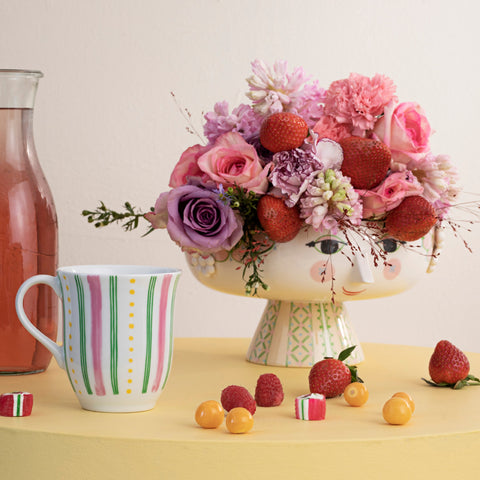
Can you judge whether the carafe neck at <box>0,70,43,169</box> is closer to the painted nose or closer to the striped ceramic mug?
the striped ceramic mug

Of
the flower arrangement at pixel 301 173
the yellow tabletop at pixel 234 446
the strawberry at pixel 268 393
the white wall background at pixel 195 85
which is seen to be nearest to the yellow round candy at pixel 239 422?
the yellow tabletop at pixel 234 446

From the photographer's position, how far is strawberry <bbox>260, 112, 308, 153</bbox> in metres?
0.95

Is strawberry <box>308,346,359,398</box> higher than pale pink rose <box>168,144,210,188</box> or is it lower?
lower

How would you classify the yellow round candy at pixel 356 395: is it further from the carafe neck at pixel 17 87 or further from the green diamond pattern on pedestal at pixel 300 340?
the carafe neck at pixel 17 87

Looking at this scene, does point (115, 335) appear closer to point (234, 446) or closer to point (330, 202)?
point (234, 446)

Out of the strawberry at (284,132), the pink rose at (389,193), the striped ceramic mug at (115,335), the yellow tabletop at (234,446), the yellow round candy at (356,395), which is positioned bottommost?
the yellow tabletop at (234,446)

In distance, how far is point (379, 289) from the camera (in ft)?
3.37

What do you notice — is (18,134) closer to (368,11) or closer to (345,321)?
(345,321)

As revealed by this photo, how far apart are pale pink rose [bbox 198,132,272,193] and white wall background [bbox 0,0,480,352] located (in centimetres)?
80

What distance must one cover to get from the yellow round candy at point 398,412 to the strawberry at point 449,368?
0.21m

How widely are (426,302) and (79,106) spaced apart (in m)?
0.90

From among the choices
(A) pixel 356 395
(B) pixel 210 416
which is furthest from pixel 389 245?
(B) pixel 210 416

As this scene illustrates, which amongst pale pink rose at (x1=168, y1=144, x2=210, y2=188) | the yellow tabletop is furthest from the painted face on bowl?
the yellow tabletop

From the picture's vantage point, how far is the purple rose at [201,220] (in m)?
0.95
